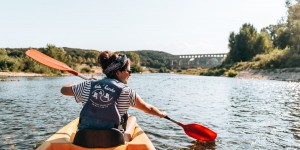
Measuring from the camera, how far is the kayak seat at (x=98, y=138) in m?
4.73

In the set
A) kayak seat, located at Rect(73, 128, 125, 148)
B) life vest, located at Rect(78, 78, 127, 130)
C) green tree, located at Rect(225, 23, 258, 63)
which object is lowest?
kayak seat, located at Rect(73, 128, 125, 148)

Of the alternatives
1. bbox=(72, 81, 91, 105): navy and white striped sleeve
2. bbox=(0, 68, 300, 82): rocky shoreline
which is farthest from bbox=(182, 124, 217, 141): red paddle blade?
bbox=(0, 68, 300, 82): rocky shoreline

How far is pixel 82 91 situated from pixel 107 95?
0.46 meters

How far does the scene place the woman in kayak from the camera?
14.9 ft

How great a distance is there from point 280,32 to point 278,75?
109 ft

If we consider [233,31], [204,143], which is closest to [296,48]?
[233,31]

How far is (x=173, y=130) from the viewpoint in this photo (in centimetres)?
1060

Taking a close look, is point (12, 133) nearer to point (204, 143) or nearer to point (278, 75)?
point (204, 143)

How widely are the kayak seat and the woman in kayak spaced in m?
0.07

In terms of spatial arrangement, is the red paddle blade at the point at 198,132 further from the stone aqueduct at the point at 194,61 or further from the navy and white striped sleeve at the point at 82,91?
the stone aqueduct at the point at 194,61

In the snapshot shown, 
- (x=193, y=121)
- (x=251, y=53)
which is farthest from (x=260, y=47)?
(x=193, y=121)

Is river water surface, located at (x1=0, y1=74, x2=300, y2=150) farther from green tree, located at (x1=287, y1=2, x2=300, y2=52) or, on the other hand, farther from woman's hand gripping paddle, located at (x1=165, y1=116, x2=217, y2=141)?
green tree, located at (x1=287, y1=2, x2=300, y2=52)

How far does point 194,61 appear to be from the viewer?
151375 mm

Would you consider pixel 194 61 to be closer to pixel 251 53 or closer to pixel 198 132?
pixel 251 53
